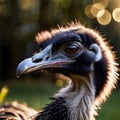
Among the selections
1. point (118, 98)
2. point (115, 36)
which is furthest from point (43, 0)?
point (118, 98)

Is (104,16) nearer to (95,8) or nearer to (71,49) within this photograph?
(95,8)

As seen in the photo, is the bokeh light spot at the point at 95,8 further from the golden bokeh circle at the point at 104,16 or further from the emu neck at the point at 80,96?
the emu neck at the point at 80,96

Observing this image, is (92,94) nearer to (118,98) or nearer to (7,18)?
(118,98)

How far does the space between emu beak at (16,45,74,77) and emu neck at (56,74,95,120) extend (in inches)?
6.0

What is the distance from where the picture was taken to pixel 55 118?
15.1 feet

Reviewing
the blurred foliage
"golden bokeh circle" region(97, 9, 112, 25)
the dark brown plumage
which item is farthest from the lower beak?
the blurred foliage

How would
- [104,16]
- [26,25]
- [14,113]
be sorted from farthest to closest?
1. [26,25]
2. [104,16]
3. [14,113]

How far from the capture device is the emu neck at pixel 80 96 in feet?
15.4

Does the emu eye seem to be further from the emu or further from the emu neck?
the emu neck

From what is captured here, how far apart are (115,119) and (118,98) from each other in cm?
287

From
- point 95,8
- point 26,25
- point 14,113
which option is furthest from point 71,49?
point 26,25

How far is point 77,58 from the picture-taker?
464 cm

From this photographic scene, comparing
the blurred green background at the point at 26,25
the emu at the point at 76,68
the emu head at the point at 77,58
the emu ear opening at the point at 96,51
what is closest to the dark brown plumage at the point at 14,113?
the emu at the point at 76,68

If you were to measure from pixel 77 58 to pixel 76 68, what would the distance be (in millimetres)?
82
